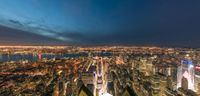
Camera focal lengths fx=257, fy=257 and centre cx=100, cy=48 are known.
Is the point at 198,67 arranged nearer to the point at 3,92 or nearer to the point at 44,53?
the point at 3,92

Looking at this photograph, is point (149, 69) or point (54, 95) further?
point (149, 69)

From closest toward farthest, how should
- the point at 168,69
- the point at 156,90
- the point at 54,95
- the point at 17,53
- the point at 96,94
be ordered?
the point at 96,94, the point at 54,95, the point at 156,90, the point at 168,69, the point at 17,53

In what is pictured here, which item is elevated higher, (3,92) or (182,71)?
(182,71)

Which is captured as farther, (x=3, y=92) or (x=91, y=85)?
(x=3, y=92)

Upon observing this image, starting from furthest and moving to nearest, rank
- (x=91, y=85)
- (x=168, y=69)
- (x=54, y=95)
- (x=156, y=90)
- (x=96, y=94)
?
(x=168, y=69) < (x=156, y=90) < (x=54, y=95) < (x=91, y=85) < (x=96, y=94)

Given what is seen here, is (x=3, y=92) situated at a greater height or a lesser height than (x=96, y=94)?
lesser

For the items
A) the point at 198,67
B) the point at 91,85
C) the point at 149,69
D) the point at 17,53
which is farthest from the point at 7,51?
the point at 91,85

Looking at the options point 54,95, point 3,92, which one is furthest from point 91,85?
point 3,92

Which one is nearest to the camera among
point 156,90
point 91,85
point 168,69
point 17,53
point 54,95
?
point 91,85

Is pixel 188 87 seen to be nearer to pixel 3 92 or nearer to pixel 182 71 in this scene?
pixel 182 71
